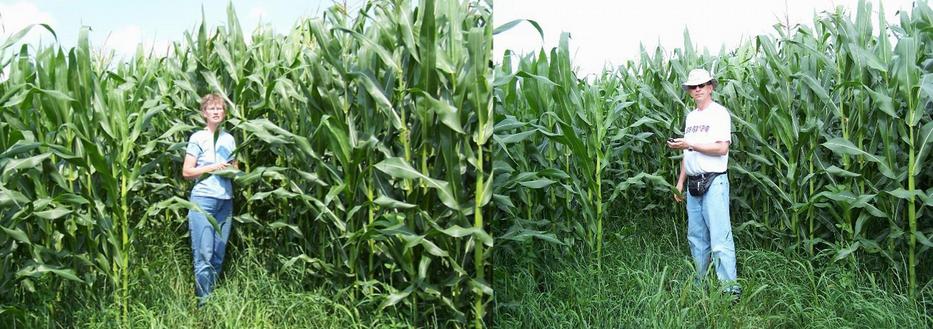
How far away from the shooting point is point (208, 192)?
4355 millimetres

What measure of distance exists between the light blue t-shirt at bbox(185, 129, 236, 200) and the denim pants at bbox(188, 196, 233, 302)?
0.05m

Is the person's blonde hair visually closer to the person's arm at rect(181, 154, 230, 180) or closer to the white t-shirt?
the person's arm at rect(181, 154, 230, 180)

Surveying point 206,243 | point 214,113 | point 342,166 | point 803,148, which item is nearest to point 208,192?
point 206,243

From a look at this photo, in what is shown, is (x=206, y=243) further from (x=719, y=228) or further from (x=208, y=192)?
(x=719, y=228)

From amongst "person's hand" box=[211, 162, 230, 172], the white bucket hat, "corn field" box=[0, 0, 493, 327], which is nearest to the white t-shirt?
the white bucket hat

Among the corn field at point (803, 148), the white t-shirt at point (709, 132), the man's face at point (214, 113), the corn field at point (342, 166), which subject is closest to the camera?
the corn field at point (342, 166)

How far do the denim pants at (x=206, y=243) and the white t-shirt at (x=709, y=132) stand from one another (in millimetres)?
2800

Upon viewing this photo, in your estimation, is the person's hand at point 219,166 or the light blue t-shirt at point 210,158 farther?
the light blue t-shirt at point 210,158

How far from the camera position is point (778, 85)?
514cm

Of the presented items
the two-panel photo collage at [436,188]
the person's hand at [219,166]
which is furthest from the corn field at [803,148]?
the person's hand at [219,166]

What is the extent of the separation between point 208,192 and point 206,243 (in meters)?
0.29

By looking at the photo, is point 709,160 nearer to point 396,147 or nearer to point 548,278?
point 548,278

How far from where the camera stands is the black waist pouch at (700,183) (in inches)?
180

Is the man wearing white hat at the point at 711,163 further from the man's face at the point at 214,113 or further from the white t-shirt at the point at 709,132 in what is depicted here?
the man's face at the point at 214,113
